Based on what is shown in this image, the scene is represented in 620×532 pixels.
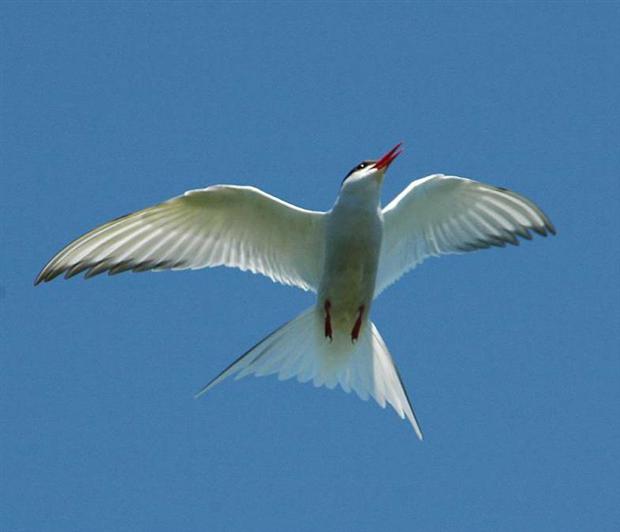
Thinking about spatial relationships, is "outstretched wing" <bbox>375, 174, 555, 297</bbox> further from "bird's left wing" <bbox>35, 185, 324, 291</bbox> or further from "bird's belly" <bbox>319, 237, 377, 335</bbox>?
"bird's left wing" <bbox>35, 185, 324, 291</bbox>

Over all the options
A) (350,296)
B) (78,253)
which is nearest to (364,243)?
(350,296)

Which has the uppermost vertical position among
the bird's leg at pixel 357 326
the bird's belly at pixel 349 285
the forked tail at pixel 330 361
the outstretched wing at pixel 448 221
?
the outstretched wing at pixel 448 221

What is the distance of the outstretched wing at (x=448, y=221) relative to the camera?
38.9 feet

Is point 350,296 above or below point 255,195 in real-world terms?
below

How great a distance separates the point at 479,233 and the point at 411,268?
645mm

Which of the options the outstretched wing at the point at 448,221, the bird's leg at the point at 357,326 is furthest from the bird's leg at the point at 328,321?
the outstretched wing at the point at 448,221

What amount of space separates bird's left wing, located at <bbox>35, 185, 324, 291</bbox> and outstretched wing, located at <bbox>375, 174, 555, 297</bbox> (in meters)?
0.68

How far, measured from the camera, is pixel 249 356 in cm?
1134

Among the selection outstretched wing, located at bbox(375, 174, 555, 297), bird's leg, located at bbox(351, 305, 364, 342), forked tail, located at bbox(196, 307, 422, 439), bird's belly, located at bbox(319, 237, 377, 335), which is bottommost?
forked tail, located at bbox(196, 307, 422, 439)

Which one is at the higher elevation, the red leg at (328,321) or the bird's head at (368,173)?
the bird's head at (368,173)

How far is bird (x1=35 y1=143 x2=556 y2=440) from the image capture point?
37.1ft

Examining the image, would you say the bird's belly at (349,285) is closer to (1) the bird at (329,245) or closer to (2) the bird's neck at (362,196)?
(1) the bird at (329,245)

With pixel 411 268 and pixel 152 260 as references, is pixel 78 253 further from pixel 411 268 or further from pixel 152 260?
pixel 411 268

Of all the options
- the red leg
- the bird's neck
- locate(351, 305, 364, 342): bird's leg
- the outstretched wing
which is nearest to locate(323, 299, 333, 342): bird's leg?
the red leg
